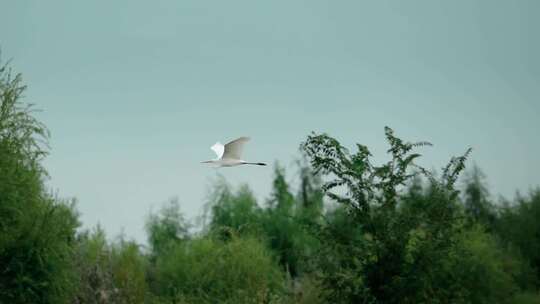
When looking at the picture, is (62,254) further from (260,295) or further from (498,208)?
(498,208)

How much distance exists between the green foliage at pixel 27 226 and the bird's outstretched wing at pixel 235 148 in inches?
293

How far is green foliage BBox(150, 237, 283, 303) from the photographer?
33.8 m

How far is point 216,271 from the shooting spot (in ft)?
115

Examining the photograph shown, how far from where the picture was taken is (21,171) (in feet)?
81.0

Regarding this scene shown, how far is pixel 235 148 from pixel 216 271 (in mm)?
16926

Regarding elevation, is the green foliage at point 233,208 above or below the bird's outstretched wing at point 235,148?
above

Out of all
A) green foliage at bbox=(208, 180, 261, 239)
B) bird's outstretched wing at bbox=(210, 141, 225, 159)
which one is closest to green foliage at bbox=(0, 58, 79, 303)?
bird's outstretched wing at bbox=(210, 141, 225, 159)

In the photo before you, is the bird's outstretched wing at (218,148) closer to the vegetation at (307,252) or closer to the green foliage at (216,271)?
the vegetation at (307,252)

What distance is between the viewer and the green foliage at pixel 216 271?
33.8 metres

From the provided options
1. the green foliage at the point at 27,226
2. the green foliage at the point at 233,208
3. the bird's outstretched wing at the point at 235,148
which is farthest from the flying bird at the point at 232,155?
the green foliage at the point at 233,208

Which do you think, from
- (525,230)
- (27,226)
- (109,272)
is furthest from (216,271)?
(525,230)

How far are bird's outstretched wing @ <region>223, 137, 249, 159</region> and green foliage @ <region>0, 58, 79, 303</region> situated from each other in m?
7.44

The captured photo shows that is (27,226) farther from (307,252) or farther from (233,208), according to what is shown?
(233,208)

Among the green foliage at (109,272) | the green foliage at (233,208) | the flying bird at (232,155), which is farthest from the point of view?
the green foliage at (233,208)
